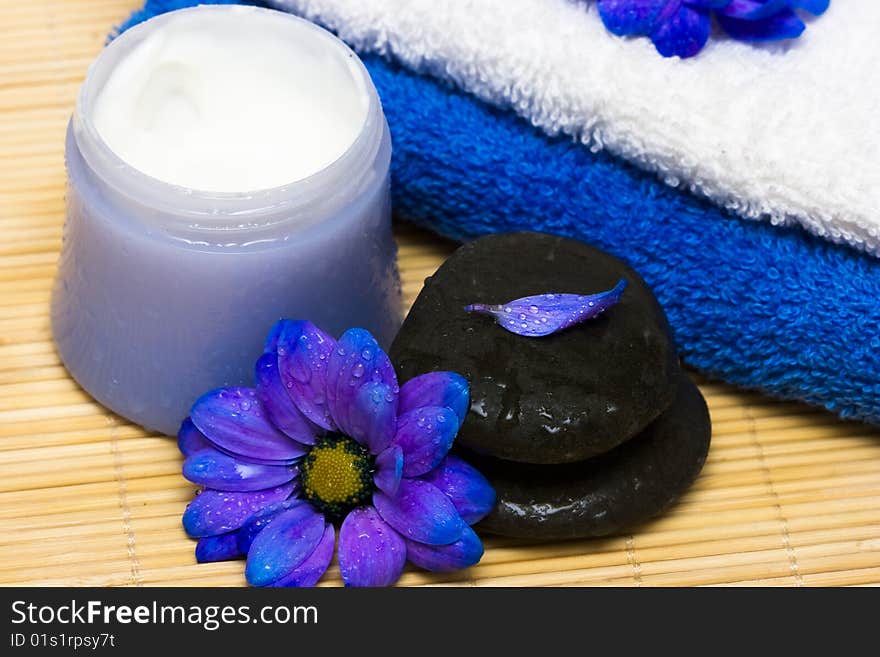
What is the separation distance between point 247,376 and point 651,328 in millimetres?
253

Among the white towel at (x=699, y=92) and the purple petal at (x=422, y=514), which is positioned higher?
the white towel at (x=699, y=92)

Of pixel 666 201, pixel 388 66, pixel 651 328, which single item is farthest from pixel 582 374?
pixel 388 66

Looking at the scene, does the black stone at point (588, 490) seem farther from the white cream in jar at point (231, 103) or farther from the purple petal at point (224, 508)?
the white cream in jar at point (231, 103)

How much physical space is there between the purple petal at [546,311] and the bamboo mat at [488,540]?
14 cm

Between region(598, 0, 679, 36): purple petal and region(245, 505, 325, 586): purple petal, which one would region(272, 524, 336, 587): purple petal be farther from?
region(598, 0, 679, 36): purple petal

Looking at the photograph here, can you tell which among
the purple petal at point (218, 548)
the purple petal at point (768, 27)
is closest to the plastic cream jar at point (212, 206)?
the purple petal at point (218, 548)

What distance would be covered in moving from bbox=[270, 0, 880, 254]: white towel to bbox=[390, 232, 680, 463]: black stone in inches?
3.5

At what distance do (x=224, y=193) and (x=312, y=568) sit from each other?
8.6 inches

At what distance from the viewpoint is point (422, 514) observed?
0.76 metres

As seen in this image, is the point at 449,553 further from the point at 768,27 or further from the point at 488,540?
the point at 768,27

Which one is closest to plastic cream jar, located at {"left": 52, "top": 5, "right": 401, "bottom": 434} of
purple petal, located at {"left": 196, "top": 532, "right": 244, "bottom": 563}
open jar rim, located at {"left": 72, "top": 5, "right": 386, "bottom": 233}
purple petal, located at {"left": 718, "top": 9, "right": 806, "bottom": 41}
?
open jar rim, located at {"left": 72, "top": 5, "right": 386, "bottom": 233}

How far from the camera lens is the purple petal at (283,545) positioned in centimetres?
77

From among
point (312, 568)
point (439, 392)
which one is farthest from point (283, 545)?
point (439, 392)

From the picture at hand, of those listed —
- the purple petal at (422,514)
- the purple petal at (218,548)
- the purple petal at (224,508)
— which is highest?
the purple petal at (422,514)
